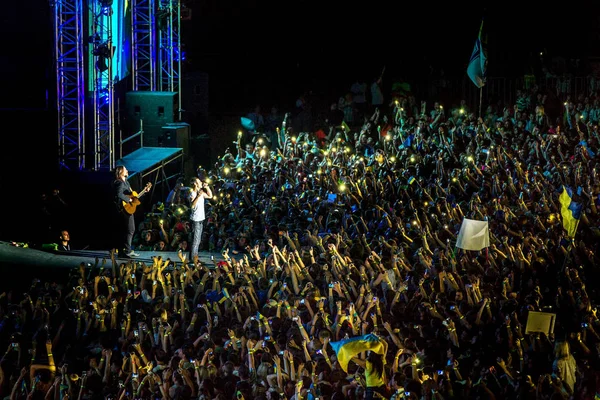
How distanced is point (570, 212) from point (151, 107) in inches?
439

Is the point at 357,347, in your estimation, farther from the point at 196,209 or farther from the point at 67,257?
the point at 67,257

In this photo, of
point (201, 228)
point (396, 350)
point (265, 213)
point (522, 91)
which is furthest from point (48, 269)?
point (522, 91)

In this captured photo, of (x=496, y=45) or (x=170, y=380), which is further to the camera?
(x=496, y=45)

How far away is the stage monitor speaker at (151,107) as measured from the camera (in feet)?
67.2

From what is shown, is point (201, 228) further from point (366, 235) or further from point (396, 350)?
point (396, 350)

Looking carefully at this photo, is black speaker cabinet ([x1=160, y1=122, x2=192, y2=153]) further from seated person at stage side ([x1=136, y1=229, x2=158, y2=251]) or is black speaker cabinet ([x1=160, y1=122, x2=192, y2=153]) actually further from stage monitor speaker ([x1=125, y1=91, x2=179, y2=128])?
seated person at stage side ([x1=136, y1=229, x2=158, y2=251])

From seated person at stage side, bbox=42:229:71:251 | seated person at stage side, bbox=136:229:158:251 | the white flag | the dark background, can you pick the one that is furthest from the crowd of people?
the dark background

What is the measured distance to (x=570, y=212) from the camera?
11.5m

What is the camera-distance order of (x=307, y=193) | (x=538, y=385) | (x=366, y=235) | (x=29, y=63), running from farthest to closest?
(x=29, y=63)
(x=307, y=193)
(x=366, y=235)
(x=538, y=385)

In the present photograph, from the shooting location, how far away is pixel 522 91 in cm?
2020

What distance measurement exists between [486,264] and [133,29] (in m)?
12.0

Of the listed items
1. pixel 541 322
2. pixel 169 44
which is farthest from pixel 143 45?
pixel 541 322

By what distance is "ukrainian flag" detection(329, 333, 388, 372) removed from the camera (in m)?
8.73

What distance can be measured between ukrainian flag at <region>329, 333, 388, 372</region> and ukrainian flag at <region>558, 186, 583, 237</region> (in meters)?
3.52
